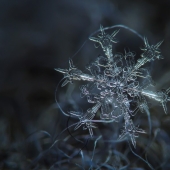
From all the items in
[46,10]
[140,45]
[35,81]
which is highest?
[46,10]

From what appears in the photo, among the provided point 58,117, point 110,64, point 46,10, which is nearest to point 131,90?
point 110,64

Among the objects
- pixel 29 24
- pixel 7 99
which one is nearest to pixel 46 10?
pixel 29 24

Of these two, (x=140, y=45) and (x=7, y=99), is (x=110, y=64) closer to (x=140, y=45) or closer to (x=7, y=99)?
(x=140, y=45)

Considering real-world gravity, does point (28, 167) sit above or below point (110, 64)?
below
